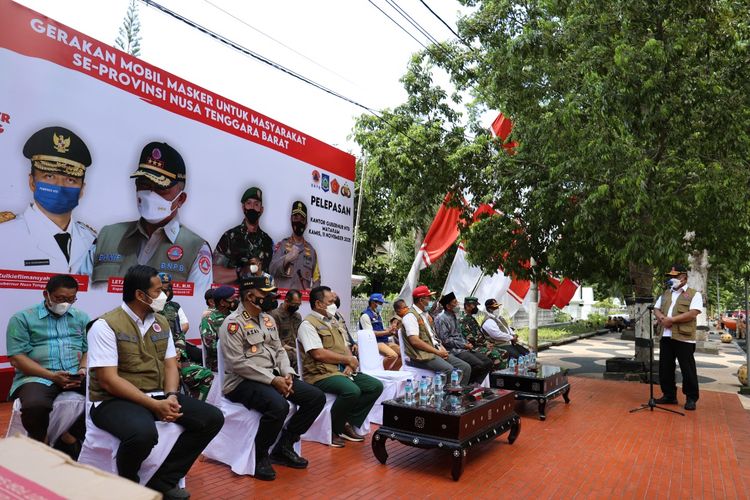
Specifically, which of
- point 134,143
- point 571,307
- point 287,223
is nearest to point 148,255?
point 134,143

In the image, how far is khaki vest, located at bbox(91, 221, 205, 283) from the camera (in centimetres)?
617

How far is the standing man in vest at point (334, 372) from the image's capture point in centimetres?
496

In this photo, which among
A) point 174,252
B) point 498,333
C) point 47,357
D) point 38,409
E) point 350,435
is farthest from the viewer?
point 498,333

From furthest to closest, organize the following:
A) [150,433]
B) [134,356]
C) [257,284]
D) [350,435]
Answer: [350,435] → [257,284] → [134,356] → [150,433]

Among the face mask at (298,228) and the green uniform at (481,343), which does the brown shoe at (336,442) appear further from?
the face mask at (298,228)

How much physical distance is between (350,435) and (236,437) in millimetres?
1401

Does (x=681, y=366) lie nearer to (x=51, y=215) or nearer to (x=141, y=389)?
(x=141, y=389)

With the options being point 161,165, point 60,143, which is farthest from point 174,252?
point 60,143

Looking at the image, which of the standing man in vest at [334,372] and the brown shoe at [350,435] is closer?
the standing man in vest at [334,372]

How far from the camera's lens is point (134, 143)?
6.52 metres

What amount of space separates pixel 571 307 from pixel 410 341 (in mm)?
32271

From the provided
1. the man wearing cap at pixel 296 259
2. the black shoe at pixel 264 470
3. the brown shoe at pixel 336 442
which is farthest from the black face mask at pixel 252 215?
the black shoe at pixel 264 470

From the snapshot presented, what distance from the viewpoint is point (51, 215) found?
5719mm

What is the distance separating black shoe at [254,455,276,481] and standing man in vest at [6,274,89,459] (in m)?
1.26
